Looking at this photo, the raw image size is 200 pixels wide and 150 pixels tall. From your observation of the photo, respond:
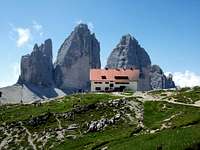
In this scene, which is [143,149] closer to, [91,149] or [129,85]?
[91,149]

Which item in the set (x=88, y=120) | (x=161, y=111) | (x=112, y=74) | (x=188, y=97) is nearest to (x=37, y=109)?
(x=88, y=120)

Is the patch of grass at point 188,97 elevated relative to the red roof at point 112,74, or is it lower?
lower

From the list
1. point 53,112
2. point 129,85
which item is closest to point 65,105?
point 53,112

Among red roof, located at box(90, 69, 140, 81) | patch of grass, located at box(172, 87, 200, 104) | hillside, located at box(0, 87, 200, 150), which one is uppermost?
red roof, located at box(90, 69, 140, 81)

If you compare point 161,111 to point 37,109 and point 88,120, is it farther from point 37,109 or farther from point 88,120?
point 37,109

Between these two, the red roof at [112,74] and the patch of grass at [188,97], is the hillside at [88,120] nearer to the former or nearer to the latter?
the patch of grass at [188,97]

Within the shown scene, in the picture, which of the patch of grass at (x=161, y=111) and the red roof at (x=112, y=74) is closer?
the patch of grass at (x=161, y=111)

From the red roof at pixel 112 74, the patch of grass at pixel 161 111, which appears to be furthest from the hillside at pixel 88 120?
the red roof at pixel 112 74

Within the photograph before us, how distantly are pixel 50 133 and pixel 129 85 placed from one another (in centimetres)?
9330

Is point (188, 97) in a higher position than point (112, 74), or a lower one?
lower

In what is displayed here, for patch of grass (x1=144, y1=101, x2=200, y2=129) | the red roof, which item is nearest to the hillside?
patch of grass (x1=144, y1=101, x2=200, y2=129)

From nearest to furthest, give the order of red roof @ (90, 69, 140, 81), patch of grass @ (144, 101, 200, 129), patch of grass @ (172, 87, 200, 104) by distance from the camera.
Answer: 1. patch of grass @ (144, 101, 200, 129)
2. patch of grass @ (172, 87, 200, 104)
3. red roof @ (90, 69, 140, 81)

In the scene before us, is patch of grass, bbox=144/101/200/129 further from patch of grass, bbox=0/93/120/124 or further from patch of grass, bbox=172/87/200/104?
patch of grass, bbox=0/93/120/124

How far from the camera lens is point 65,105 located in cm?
11512
